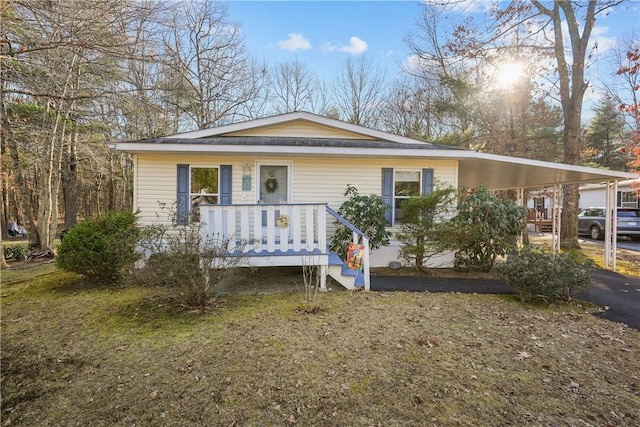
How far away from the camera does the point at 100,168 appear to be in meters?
12.0

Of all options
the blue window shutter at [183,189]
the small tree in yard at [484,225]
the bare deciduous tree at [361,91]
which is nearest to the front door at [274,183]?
the blue window shutter at [183,189]

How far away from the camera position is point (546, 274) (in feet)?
16.1

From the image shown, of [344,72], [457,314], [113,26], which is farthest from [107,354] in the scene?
[344,72]

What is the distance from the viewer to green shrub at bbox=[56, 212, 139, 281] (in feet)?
18.3

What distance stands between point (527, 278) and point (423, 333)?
2.36 metres

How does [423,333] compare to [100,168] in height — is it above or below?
below

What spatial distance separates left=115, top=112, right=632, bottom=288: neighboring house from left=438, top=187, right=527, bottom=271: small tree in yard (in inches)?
42.3

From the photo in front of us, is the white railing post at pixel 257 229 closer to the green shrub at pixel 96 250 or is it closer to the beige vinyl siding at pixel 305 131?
the green shrub at pixel 96 250

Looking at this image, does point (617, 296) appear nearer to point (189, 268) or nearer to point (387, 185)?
point (387, 185)

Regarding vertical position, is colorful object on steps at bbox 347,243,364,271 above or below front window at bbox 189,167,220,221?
below

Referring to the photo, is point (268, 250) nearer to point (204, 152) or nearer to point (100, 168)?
point (204, 152)

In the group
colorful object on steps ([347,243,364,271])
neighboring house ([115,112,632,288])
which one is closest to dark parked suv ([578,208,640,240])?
neighboring house ([115,112,632,288])

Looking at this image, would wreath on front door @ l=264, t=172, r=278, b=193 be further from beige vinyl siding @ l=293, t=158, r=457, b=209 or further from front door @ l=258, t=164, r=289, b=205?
beige vinyl siding @ l=293, t=158, r=457, b=209

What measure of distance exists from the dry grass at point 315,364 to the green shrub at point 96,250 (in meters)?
0.93
